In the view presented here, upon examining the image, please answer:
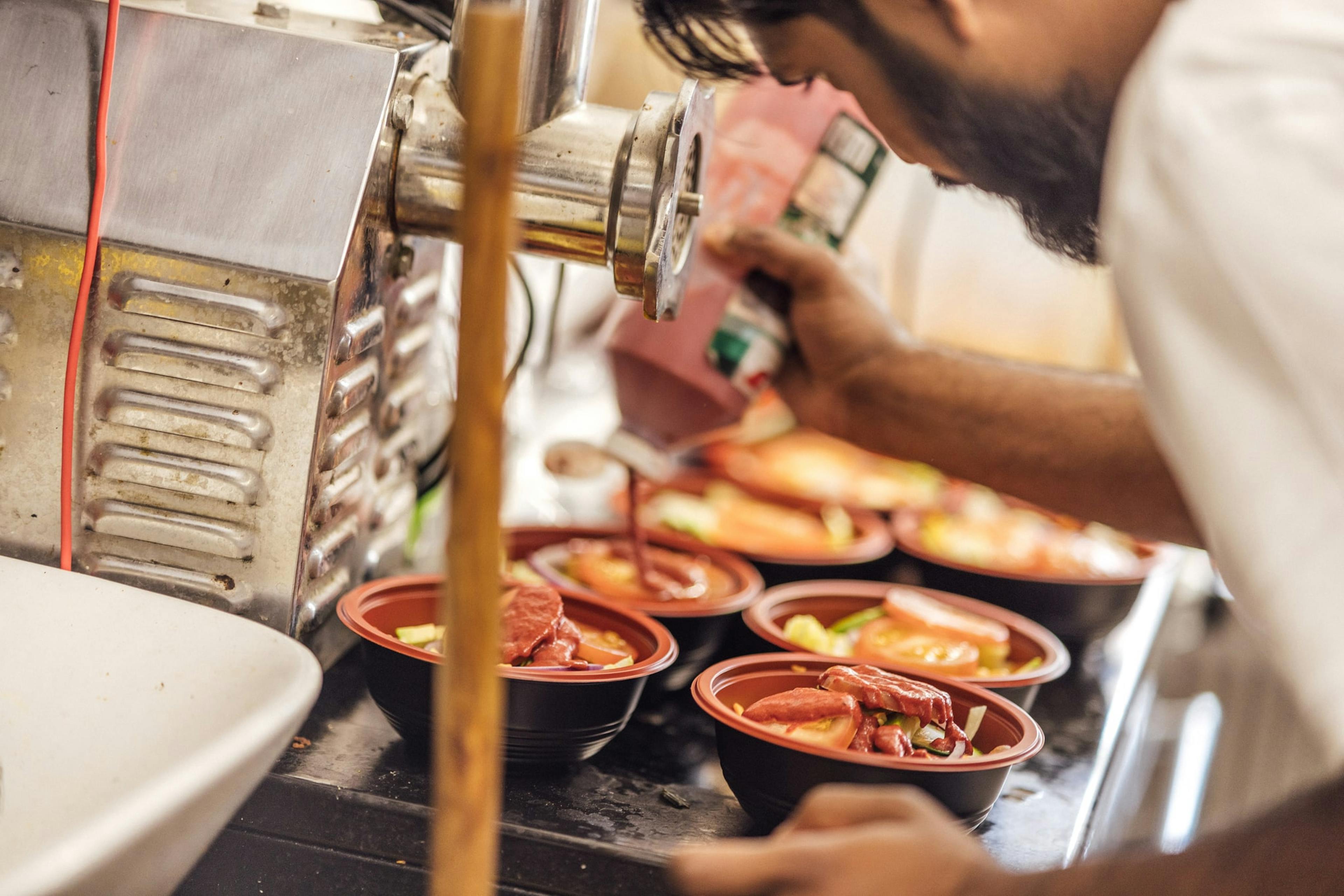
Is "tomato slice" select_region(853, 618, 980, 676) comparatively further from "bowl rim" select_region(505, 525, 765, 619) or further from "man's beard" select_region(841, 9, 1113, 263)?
"man's beard" select_region(841, 9, 1113, 263)

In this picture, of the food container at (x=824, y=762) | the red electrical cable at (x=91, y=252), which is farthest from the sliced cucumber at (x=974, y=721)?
the red electrical cable at (x=91, y=252)

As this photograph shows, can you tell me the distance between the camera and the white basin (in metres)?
0.62

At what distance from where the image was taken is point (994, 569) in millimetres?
1497

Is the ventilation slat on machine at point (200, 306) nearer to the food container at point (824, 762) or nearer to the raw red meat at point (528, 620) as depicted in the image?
the raw red meat at point (528, 620)

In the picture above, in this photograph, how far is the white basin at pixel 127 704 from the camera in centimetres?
62

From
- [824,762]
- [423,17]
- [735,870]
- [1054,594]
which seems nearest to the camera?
[735,870]

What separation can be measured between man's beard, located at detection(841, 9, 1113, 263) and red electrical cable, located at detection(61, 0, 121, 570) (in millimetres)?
566

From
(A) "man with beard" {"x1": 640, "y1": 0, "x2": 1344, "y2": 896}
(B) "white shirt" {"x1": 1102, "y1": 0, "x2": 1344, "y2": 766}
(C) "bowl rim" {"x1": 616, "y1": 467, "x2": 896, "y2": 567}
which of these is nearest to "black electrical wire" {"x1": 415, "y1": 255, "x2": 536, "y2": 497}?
(C) "bowl rim" {"x1": 616, "y1": 467, "x2": 896, "y2": 567}

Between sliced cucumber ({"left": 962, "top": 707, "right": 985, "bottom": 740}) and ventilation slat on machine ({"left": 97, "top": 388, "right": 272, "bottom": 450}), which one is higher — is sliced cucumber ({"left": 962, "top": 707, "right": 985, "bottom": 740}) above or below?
below

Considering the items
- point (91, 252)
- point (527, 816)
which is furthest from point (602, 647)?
point (91, 252)

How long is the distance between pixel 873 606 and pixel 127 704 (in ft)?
2.66

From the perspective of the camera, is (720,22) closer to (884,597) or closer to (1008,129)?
(1008,129)

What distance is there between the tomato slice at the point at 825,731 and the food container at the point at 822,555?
0.50 metres

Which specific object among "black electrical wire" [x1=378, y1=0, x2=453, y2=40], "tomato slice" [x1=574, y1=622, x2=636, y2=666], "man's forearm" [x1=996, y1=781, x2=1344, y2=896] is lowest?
"tomato slice" [x1=574, y1=622, x2=636, y2=666]
